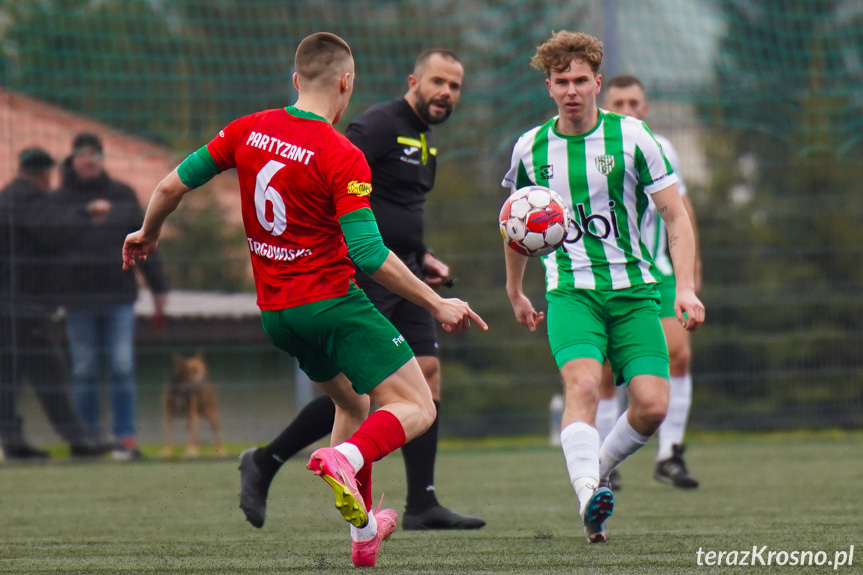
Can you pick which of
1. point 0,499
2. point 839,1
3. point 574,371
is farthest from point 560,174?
point 839,1

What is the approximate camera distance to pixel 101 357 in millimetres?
9523

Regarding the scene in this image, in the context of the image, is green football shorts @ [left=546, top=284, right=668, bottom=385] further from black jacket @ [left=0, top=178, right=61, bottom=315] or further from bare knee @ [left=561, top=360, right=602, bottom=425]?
black jacket @ [left=0, top=178, right=61, bottom=315]

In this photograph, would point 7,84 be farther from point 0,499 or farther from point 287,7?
point 0,499

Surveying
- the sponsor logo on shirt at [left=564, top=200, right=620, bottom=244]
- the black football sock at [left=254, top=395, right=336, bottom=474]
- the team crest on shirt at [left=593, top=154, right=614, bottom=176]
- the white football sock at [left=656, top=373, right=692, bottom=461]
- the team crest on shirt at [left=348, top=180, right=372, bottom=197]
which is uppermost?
the team crest on shirt at [left=593, top=154, right=614, bottom=176]

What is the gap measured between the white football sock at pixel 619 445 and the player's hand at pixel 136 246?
193 cm

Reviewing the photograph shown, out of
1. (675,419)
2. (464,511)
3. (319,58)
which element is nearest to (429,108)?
(319,58)

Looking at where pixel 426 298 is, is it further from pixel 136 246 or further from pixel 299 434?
pixel 299 434

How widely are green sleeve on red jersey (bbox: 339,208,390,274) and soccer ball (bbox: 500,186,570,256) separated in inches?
32.8

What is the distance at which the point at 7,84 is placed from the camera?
9570mm

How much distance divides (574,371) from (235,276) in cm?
608

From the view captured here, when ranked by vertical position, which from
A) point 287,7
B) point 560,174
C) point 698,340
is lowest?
point 698,340

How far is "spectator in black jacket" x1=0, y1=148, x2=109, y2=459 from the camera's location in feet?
31.3

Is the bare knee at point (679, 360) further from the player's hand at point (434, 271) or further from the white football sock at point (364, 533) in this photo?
the white football sock at point (364, 533)

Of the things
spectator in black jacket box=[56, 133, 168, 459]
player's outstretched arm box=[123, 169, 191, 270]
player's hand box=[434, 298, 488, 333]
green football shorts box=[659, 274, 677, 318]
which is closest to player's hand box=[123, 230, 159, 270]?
player's outstretched arm box=[123, 169, 191, 270]
